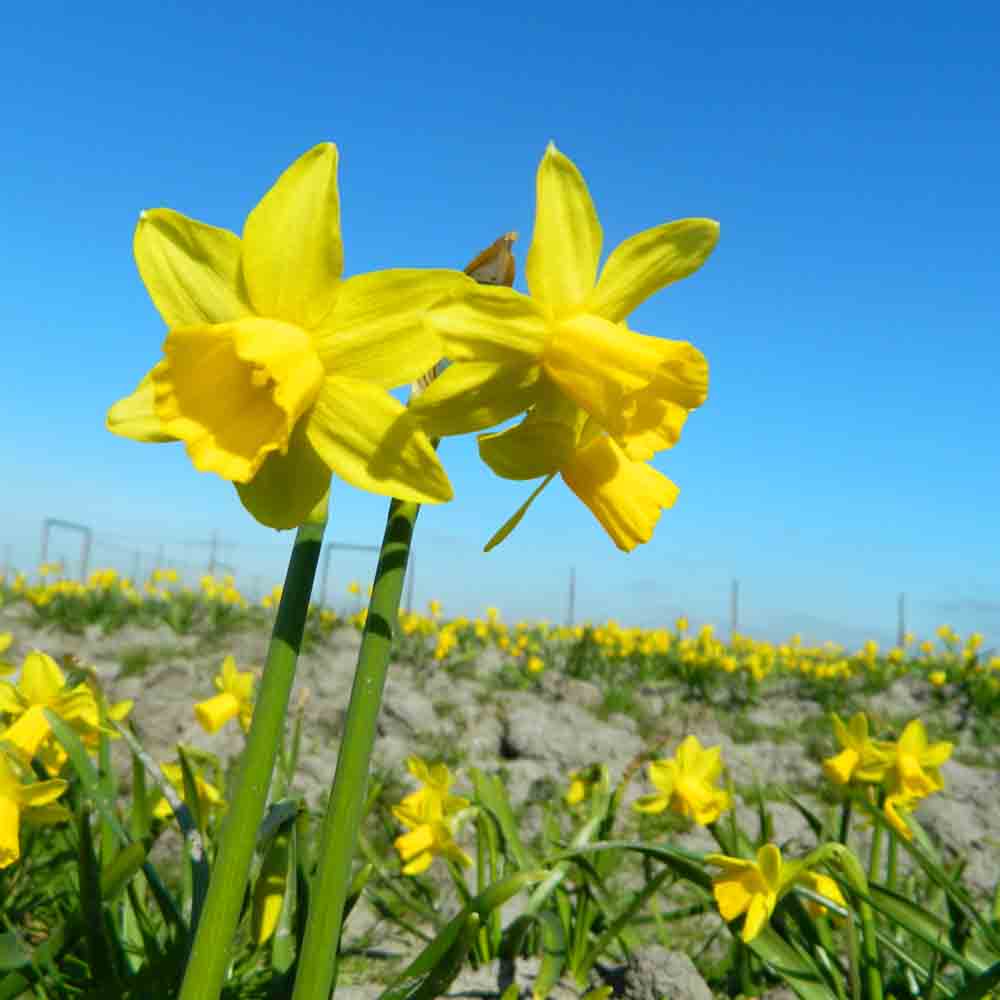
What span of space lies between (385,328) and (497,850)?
223cm

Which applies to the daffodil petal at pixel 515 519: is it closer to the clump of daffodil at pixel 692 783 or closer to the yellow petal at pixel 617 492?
the yellow petal at pixel 617 492

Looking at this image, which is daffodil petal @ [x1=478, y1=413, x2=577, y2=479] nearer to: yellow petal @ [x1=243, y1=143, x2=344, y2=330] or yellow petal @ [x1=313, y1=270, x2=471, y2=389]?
yellow petal @ [x1=313, y1=270, x2=471, y2=389]

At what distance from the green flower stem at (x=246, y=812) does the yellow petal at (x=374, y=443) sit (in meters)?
0.17

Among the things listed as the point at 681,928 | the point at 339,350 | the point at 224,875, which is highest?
the point at 339,350

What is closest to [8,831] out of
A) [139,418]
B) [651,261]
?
[139,418]

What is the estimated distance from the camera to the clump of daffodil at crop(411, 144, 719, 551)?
44.3 inches

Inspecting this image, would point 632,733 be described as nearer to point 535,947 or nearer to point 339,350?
point 535,947

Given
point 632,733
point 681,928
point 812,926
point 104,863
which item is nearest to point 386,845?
point 681,928

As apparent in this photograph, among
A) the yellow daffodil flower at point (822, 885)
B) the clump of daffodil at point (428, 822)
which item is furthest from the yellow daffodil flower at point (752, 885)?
the clump of daffodil at point (428, 822)

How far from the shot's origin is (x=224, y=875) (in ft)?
3.63

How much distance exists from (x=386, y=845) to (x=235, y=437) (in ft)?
10.3

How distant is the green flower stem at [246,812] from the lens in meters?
1.09

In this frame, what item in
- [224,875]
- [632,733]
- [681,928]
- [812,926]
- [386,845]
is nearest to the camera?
[224,875]

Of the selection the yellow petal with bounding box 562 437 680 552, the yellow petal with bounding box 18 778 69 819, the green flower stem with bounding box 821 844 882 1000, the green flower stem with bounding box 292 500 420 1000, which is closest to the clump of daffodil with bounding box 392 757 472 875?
the yellow petal with bounding box 18 778 69 819
